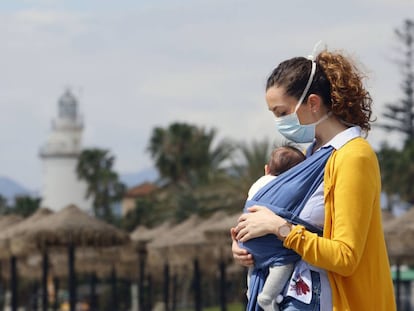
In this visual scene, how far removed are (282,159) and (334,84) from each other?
0.39 m

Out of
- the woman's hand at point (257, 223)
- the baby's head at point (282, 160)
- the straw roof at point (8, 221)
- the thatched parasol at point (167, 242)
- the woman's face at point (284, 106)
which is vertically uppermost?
the woman's face at point (284, 106)

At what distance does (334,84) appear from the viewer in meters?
4.45

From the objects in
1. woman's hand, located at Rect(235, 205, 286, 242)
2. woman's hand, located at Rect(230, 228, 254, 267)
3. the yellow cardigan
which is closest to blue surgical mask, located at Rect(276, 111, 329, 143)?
the yellow cardigan

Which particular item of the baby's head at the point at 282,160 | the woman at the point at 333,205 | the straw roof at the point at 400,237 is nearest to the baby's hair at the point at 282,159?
the baby's head at the point at 282,160

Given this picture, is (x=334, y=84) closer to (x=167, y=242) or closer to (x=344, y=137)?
(x=344, y=137)

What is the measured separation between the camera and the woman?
427cm

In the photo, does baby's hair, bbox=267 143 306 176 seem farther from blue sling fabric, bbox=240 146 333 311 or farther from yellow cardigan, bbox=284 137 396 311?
yellow cardigan, bbox=284 137 396 311

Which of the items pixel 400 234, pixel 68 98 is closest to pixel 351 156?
pixel 400 234

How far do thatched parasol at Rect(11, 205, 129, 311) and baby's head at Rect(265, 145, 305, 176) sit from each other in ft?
60.2

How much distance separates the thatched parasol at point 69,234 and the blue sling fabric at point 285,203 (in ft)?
61.0

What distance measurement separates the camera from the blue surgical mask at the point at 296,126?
444 cm

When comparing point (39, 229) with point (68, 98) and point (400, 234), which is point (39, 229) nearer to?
point (400, 234)

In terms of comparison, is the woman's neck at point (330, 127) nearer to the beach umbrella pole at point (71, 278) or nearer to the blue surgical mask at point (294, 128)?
the blue surgical mask at point (294, 128)

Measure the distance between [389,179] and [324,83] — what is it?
205ft
